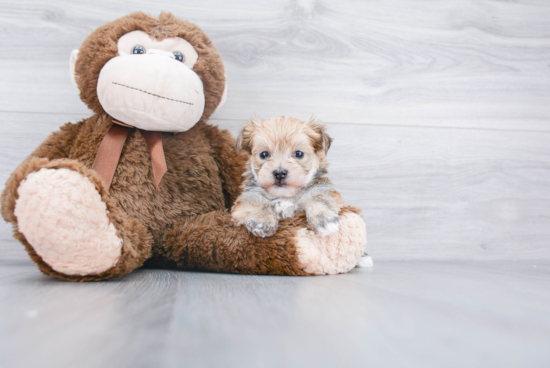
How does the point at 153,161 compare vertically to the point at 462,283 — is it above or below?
above

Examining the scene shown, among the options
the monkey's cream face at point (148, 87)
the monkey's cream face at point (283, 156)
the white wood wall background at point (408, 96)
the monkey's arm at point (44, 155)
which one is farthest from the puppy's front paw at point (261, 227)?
the white wood wall background at point (408, 96)

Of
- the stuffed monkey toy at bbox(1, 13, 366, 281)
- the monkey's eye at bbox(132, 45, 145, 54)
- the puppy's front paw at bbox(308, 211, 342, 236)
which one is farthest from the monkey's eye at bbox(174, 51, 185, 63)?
the puppy's front paw at bbox(308, 211, 342, 236)

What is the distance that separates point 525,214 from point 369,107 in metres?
0.91

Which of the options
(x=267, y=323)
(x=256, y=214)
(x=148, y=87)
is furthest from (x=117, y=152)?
(x=267, y=323)

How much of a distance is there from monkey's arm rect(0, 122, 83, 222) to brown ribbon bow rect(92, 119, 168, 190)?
0.45 ft

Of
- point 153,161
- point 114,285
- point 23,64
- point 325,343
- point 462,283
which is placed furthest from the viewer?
point 23,64

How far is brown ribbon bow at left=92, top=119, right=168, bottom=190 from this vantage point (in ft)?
3.76

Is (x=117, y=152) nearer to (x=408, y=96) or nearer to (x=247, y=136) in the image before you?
(x=247, y=136)

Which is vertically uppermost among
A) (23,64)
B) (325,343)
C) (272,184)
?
(23,64)

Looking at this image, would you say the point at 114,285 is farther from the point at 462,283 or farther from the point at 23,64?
the point at 23,64

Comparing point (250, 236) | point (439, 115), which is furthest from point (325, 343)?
point (439, 115)

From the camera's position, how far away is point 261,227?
1.09 metres

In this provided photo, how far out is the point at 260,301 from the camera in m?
0.79

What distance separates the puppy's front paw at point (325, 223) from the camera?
1.07m
